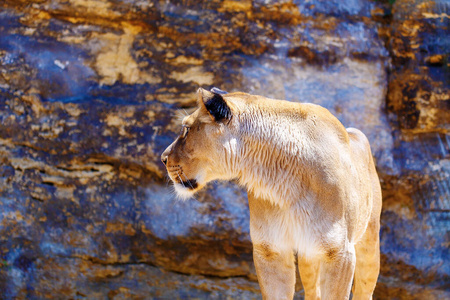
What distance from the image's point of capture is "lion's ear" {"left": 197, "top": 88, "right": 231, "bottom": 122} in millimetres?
3732

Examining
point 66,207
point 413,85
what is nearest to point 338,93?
point 413,85

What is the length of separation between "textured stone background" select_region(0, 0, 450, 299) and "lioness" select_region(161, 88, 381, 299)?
8.63 ft

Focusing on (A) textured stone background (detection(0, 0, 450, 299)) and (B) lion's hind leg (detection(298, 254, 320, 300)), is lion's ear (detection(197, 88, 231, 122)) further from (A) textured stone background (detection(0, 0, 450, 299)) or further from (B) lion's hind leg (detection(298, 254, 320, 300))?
(A) textured stone background (detection(0, 0, 450, 299))

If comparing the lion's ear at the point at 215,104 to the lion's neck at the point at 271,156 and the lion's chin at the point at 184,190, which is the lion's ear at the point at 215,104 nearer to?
the lion's neck at the point at 271,156

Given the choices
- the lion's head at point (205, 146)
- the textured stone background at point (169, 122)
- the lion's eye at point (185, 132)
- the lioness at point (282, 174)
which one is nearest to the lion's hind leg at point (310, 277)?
the lioness at point (282, 174)

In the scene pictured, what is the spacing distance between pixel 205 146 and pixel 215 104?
346mm

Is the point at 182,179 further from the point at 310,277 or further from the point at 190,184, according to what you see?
the point at 310,277

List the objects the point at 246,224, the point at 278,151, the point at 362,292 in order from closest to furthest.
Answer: the point at 278,151 < the point at 362,292 < the point at 246,224

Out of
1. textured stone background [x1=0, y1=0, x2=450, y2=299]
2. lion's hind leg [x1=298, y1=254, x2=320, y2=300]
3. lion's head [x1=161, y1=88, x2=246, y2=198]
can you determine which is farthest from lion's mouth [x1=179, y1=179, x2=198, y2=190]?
textured stone background [x1=0, y1=0, x2=450, y2=299]

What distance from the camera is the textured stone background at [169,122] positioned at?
6.62 metres

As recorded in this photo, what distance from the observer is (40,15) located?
6.71 meters

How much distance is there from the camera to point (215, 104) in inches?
148

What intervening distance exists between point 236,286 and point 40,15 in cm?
447

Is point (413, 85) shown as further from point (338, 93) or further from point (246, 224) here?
point (246, 224)
